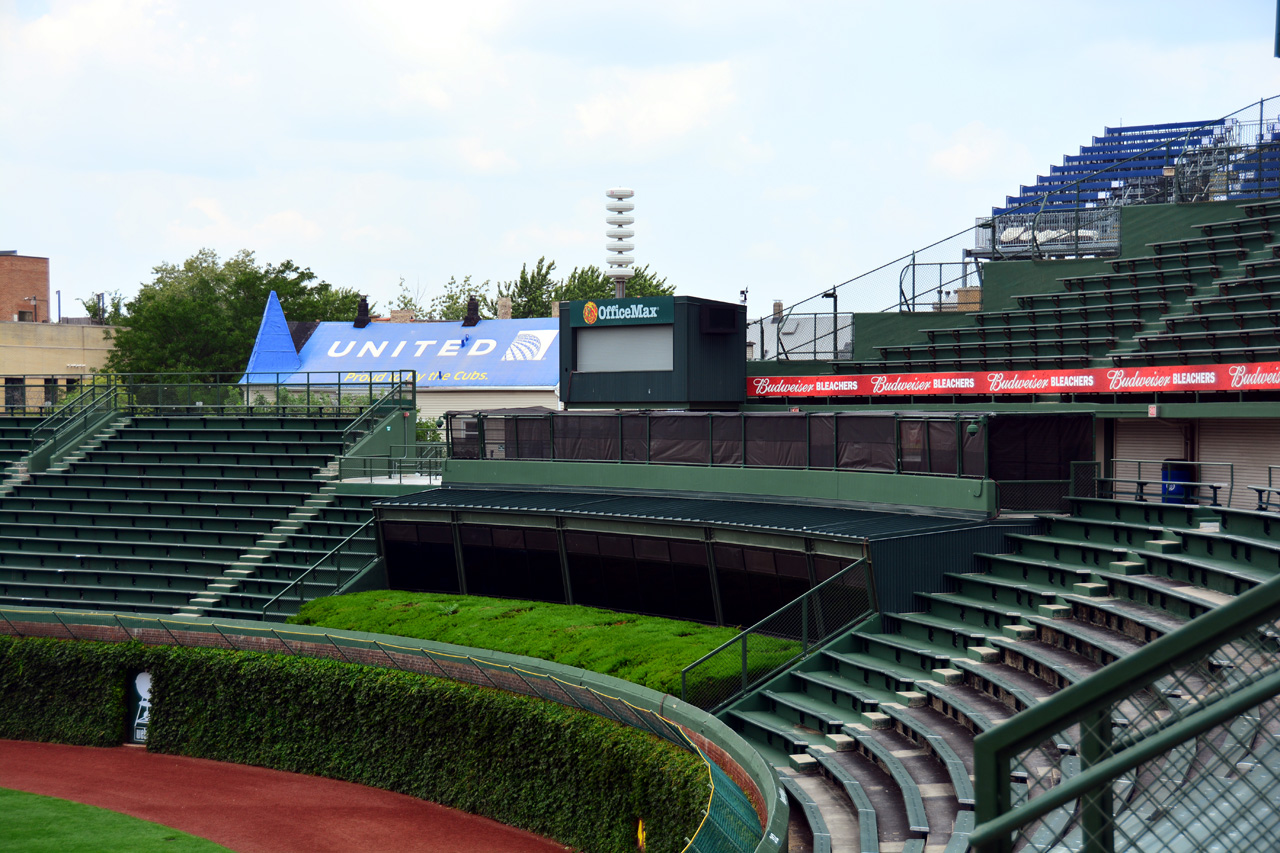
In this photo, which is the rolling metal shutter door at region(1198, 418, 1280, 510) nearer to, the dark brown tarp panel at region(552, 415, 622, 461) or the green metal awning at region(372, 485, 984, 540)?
the green metal awning at region(372, 485, 984, 540)

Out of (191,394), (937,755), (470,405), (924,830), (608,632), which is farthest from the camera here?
(470,405)

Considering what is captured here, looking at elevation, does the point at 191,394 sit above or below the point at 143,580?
above

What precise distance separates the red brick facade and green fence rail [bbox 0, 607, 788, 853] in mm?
73637

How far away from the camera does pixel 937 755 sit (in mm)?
13289

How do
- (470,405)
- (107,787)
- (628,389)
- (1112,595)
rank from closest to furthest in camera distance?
(1112,595), (107,787), (628,389), (470,405)

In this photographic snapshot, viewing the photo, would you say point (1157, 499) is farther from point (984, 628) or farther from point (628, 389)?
point (628, 389)

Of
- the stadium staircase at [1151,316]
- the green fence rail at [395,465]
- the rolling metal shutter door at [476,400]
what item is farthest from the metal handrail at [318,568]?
the rolling metal shutter door at [476,400]

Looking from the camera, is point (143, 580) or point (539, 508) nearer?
point (539, 508)

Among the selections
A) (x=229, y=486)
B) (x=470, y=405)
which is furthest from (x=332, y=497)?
(x=470, y=405)

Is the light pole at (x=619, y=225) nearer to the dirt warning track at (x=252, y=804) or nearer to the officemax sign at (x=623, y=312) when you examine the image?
the officemax sign at (x=623, y=312)

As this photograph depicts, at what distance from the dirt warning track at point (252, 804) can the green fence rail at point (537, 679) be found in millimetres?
2225

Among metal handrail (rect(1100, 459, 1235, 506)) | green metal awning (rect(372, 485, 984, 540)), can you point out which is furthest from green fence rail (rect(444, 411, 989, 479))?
metal handrail (rect(1100, 459, 1235, 506))

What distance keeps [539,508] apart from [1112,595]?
11.0 metres

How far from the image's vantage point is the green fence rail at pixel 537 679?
1035cm
